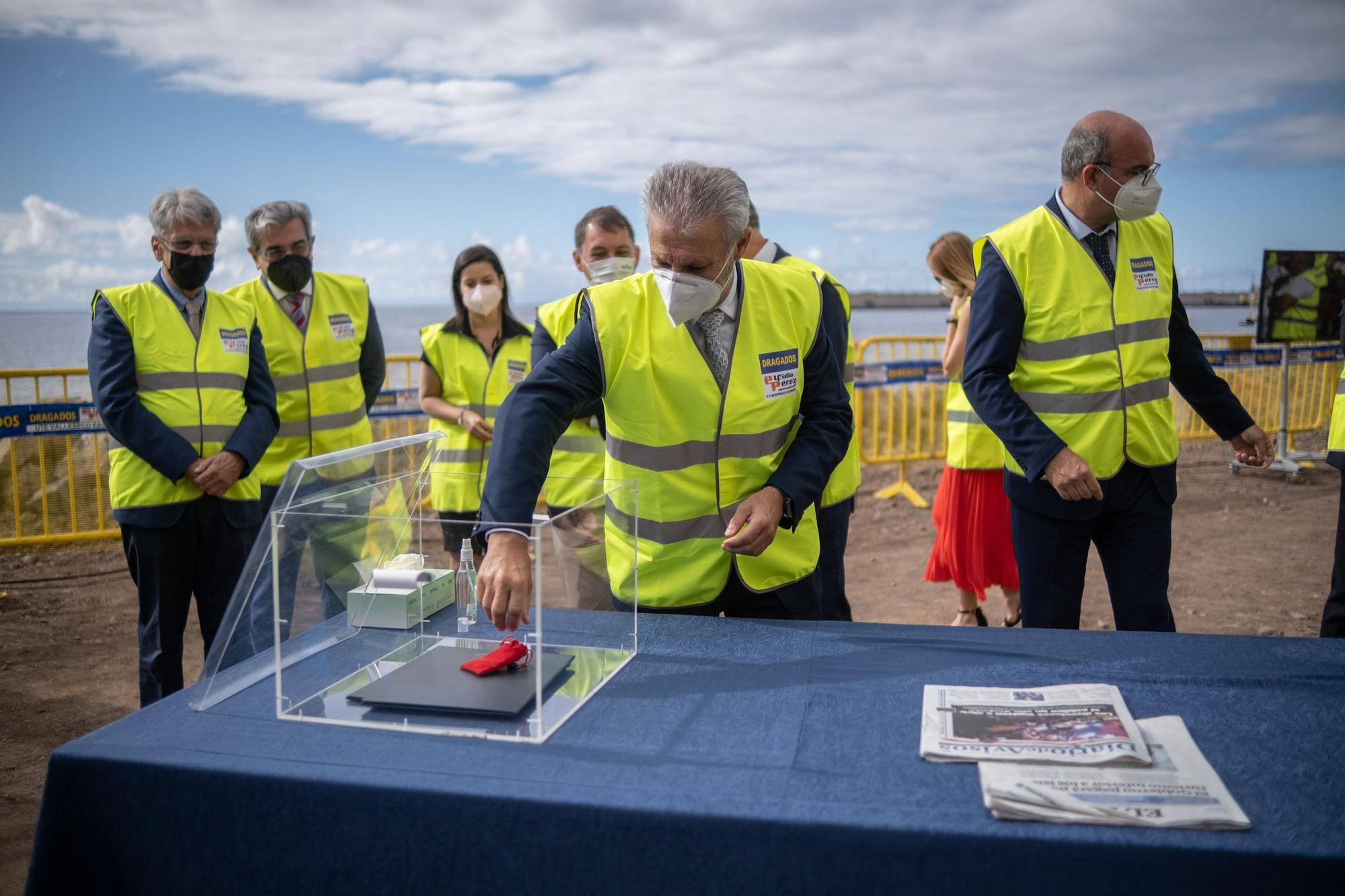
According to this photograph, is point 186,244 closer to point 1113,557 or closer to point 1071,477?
point 1071,477

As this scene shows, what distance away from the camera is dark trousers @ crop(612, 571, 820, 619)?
2643mm

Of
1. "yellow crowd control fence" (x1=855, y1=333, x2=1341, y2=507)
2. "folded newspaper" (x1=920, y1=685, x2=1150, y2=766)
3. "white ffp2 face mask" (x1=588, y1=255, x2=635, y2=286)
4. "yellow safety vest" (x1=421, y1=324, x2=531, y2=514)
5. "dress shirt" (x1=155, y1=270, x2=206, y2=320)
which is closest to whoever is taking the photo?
"folded newspaper" (x1=920, y1=685, x2=1150, y2=766)

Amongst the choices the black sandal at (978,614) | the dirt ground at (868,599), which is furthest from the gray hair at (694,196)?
the black sandal at (978,614)

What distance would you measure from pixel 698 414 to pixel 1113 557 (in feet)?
5.31

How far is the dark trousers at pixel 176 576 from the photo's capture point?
3.79 m

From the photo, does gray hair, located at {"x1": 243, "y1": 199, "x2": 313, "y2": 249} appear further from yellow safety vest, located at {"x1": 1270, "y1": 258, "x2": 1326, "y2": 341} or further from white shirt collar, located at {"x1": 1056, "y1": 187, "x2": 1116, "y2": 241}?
yellow safety vest, located at {"x1": 1270, "y1": 258, "x2": 1326, "y2": 341}

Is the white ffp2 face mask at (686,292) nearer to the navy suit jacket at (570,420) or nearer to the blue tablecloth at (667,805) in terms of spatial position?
the navy suit jacket at (570,420)

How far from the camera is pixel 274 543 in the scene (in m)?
1.95

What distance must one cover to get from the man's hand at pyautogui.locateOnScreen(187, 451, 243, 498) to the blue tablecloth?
6.30 ft

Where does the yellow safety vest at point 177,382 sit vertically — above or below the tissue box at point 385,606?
above

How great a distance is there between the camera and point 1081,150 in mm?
3211

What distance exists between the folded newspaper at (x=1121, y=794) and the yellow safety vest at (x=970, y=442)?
3658 mm

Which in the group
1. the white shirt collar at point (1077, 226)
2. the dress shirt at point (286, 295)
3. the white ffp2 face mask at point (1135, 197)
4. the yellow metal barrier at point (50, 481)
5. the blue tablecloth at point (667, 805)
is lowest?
the yellow metal barrier at point (50, 481)

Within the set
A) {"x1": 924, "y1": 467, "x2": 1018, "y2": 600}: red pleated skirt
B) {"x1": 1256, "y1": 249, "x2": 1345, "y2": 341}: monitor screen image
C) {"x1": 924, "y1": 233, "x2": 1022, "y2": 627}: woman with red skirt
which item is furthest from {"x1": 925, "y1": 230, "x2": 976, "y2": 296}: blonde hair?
{"x1": 1256, "y1": 249, "x2": 1345, "y2": 341}: monitor screen image
